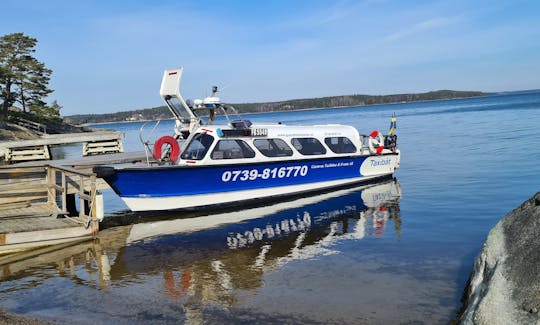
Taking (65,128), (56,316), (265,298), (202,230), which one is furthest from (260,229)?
(65,128)

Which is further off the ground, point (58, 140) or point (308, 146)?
point (58, 140)

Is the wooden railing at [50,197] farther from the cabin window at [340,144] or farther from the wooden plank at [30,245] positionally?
the cabin window at [340,144]

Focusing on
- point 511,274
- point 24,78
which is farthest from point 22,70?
point 511,274

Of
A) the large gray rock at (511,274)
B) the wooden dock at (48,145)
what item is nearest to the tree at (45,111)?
the wooden dock at (48,145)

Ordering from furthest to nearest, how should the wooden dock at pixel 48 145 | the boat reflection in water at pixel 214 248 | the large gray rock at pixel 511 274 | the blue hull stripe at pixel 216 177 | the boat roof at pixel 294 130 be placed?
the wooden dock at pixel 48 145 < the boat roof at pixel 294 130 < the blue hull stripe at pixel 216 177 < the boat reflection in water at pixel 214 248 < the large gray rock at pixel 511 274

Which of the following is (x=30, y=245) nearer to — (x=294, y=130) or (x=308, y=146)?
(x=294, y=130)

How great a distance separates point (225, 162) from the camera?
13125 millimetres

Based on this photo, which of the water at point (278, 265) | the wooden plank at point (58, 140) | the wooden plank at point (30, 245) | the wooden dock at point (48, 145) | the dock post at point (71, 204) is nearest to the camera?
the water at point (278, 265)

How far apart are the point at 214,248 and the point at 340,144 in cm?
764

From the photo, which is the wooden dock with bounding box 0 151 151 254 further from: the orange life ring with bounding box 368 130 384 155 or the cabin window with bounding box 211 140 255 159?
the orange life ring with bounding box 368 130 384 155

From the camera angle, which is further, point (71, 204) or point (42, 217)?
point (71, 204)

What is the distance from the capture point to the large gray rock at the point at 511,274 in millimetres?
4121

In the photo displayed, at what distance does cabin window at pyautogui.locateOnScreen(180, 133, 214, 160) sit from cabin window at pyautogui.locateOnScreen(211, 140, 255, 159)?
0.90 feet

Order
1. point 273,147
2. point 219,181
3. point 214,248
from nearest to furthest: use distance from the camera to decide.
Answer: point 214,248, point 219,181, point 273,147
